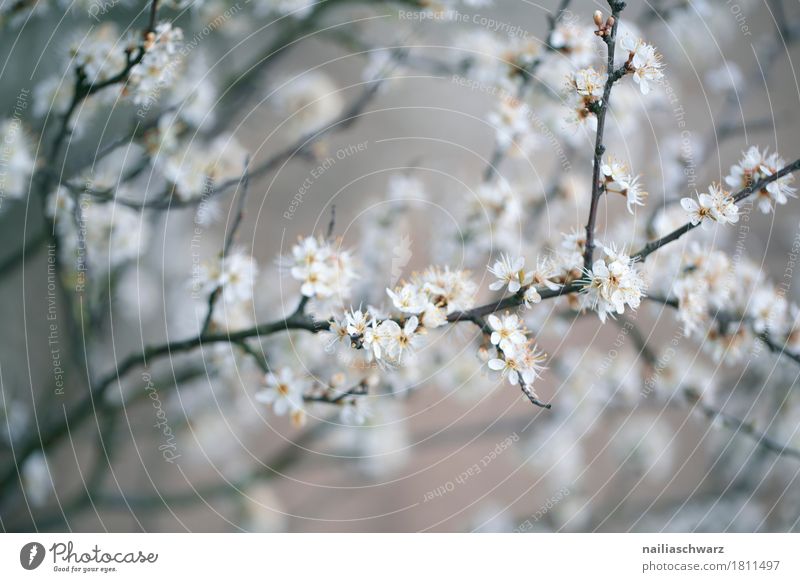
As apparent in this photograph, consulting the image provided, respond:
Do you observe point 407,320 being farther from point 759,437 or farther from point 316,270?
point 759,437

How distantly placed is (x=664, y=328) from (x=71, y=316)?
70 centimetres

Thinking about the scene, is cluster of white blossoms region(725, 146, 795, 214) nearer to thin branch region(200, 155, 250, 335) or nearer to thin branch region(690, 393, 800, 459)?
thin branch region(690, 393, 800, 459)

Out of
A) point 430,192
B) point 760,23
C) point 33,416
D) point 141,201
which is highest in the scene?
point 760,23

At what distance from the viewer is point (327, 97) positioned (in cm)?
67

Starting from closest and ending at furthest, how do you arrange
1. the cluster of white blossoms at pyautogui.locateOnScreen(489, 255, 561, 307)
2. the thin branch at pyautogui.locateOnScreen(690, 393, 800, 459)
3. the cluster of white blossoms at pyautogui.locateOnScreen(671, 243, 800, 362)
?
the cluster of white blossoms at pyautogui.locateOnScreen(489, 255, 561, 307), the cluster of white blossoms at pyautogui.locateOnScreen(671, 243, 800, 362), the thin branch at pyautogui.locateOnScreen(690, 393, 800, 459)

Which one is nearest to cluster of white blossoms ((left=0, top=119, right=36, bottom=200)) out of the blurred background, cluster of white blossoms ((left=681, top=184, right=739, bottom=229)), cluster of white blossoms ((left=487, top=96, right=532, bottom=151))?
the blurred background

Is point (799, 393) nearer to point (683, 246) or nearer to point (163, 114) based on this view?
point (683, 246)

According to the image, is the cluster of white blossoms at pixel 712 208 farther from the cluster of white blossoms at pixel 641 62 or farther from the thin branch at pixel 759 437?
the thin branch at pixel 759 437

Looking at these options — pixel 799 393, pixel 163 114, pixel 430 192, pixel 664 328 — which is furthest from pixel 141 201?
pixel 799 393

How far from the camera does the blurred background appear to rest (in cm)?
58

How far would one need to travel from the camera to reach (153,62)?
49 centimetres
